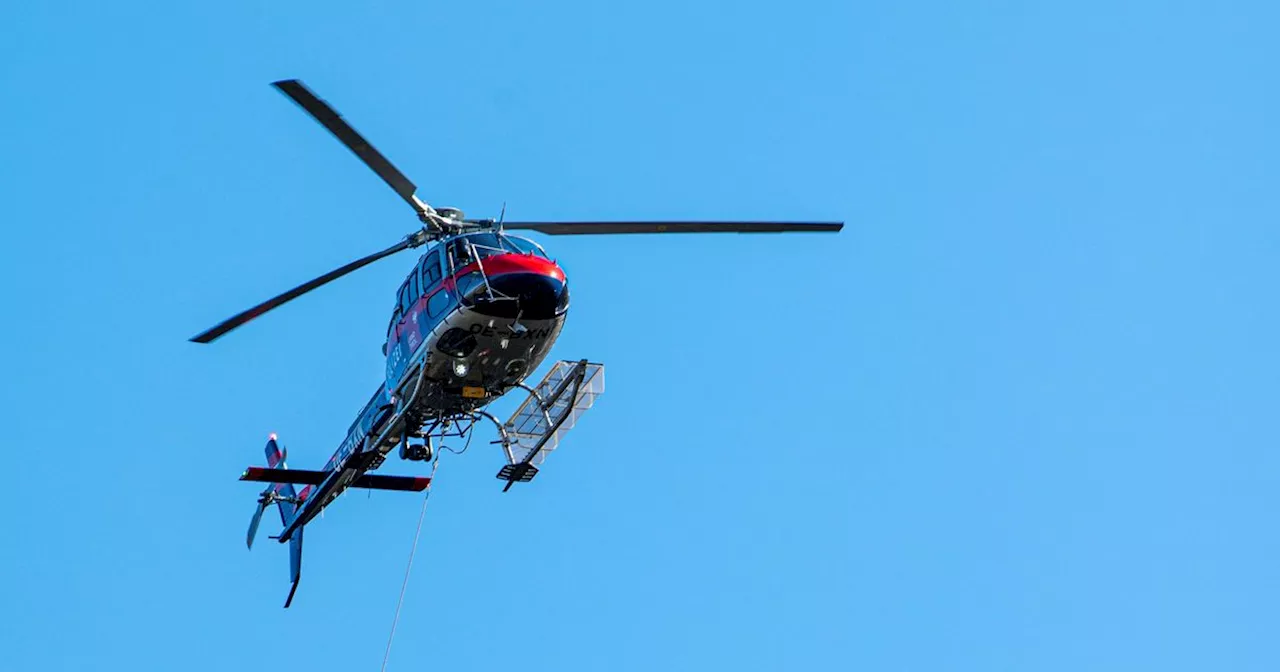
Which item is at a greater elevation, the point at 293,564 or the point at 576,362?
the point at 576,362

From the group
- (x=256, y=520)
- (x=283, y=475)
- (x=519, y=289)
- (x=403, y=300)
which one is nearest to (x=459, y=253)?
(x=519, y=289)

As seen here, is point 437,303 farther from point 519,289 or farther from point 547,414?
point 547,414

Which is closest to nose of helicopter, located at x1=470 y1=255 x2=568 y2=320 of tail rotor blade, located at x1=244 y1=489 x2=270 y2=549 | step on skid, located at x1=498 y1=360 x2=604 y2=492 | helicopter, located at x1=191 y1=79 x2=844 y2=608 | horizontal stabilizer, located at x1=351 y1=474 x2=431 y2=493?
helicopter, located at x1=191 y1=79 x2=844 y2=608

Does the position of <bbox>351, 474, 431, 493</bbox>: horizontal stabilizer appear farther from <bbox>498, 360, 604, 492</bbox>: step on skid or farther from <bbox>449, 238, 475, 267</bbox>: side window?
<bbox>449, 238, 475, 267</bbox>: side window

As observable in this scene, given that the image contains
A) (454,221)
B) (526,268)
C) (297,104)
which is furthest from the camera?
(454,221)

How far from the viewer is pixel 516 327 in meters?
26.4

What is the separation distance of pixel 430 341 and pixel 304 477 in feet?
14.9

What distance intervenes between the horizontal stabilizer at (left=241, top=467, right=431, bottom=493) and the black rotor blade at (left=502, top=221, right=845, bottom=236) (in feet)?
18.1

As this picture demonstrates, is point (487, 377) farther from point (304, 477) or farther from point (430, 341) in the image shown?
point (304, 477)

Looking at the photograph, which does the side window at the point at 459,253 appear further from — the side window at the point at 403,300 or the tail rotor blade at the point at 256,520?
the tail rotor blade at the point at 256,520

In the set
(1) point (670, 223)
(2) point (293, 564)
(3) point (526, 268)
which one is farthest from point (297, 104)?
(2) point (293, 564)

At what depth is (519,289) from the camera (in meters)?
25.9

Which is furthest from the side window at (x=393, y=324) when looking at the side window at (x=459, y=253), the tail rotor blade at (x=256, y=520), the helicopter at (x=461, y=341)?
the tail rotor blade at (x=256, y=520)

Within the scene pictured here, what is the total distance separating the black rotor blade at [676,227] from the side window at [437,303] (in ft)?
5.92
